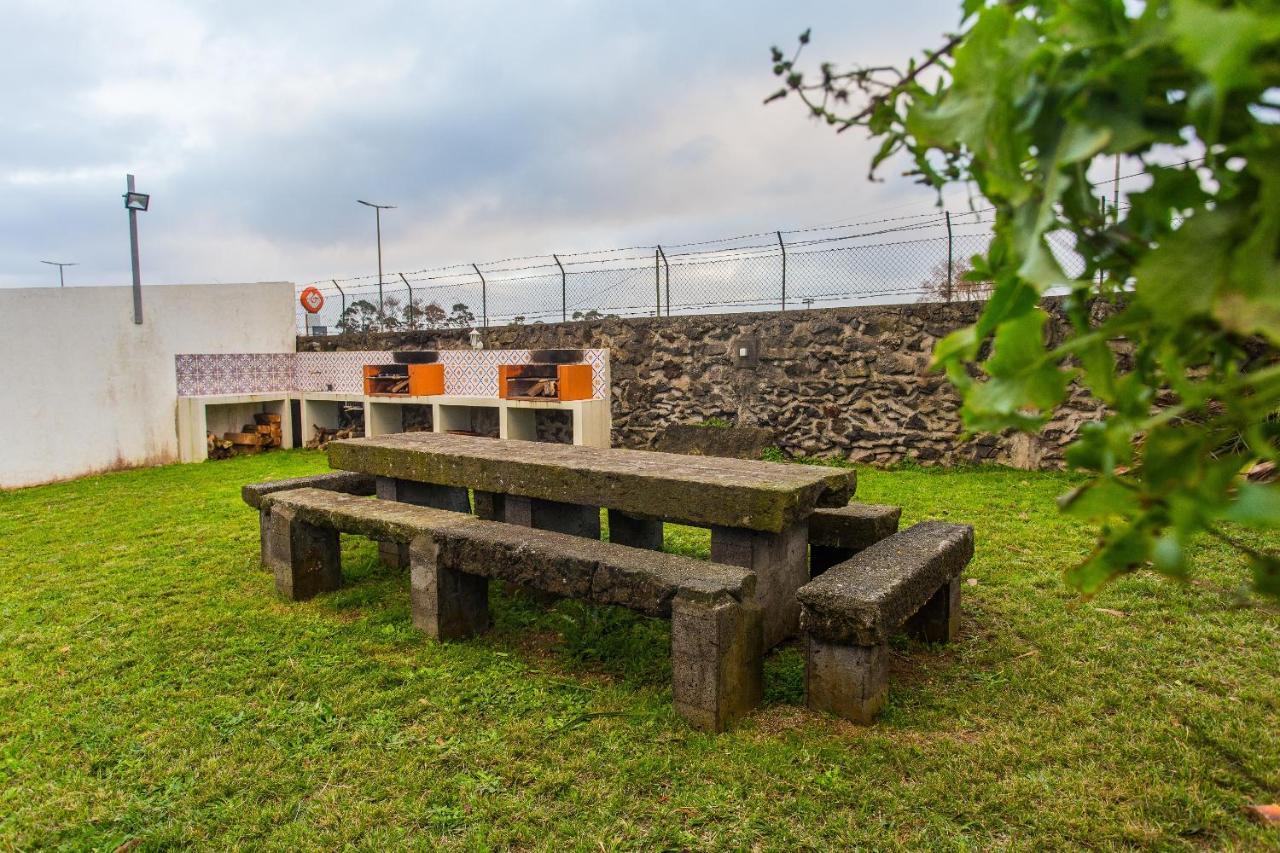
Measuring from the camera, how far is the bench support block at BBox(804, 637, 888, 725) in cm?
250

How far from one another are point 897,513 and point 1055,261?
339 centimetres

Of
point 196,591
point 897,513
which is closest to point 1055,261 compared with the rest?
point 897,513

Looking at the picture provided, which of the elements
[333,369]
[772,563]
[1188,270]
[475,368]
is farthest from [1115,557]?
[333,369]

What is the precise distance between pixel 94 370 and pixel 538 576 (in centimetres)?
771

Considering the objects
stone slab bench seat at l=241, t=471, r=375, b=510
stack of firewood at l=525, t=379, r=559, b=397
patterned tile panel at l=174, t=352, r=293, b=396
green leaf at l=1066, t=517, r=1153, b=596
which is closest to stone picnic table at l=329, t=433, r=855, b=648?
stone slab bench seat at l=241, t=471, r=375, b=510

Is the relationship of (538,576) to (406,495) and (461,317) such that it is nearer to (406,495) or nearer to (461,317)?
(406,495)

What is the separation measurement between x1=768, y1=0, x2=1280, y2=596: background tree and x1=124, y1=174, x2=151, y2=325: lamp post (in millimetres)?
9830

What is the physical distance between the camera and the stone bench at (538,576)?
8.23ft

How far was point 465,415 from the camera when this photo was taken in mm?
9555

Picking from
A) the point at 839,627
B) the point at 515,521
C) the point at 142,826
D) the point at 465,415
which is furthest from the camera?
the point at 465,415

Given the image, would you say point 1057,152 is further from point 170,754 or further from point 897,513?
point 897,513

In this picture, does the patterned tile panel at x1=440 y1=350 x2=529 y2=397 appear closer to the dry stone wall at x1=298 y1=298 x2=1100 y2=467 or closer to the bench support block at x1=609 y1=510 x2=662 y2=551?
the dry stone wall at x1=298 y1=298 x2=1100 y2=467

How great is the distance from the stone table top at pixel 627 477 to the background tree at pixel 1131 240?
2.43 meters

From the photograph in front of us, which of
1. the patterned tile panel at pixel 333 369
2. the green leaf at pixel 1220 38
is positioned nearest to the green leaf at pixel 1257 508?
the green leaf at pixel 1220 38
